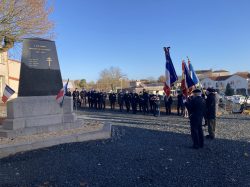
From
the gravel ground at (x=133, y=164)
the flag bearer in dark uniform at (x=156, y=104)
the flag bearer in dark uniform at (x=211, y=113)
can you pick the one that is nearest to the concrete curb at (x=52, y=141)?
the gravel ground at (x=133, y=164)

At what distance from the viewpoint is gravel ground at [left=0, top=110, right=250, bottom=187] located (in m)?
5.16

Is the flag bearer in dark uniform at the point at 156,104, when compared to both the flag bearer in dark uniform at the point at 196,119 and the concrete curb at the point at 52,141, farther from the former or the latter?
the flag bearer in dark uniform at the point at 196,119

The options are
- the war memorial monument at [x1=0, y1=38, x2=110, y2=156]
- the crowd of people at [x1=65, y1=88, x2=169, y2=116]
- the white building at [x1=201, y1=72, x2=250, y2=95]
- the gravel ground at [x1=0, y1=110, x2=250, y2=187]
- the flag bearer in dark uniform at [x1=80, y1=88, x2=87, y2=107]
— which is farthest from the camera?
the white building at [x1=201, y1=72, x2=250, y2=95]

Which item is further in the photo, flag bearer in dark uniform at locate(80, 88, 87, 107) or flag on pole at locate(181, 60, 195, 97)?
flag bearer in dark uniform at locate(80, 88, 87, 107)

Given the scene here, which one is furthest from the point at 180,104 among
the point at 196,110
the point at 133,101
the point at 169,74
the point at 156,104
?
the point at 196,110

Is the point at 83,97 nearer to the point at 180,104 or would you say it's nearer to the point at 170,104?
the point at 170,104

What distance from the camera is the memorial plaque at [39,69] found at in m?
10.3

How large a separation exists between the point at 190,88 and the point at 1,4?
10.9 metres

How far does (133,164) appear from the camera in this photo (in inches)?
245

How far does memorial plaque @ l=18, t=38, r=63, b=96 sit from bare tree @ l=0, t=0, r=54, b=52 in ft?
19.6

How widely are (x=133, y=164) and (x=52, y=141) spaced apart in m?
2.89

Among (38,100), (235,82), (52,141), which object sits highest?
(235,82)

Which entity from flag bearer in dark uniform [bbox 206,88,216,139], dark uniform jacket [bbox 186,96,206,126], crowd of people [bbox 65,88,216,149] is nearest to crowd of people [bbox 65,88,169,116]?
crowd of people [bbox 65,88,216,149]

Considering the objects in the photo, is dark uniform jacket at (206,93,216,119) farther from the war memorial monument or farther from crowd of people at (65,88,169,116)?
crowd of people at (65,88,169,116)
